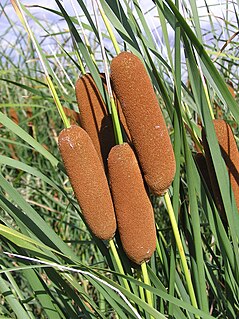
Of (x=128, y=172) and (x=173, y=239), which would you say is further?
(x=173, y=239)

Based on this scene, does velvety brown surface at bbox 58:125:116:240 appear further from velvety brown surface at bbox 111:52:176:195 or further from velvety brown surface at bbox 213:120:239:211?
velvety brown surface at bbox 213:120:239:211

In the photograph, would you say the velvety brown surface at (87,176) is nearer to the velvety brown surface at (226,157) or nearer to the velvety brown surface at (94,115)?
the velvety brown surface at (94,115)

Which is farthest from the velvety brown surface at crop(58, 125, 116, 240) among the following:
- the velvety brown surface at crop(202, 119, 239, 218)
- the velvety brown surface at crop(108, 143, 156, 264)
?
the velvety brown surface at crop(202, 119, 239, 218)

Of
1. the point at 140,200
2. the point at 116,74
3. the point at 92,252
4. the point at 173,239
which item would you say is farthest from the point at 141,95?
the point at 92,252

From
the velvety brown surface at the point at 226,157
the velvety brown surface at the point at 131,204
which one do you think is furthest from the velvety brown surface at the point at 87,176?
the velvety brown surface at the point at 226,157

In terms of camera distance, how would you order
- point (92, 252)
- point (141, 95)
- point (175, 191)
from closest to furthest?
point (141, 95), point (175, 191), point (92, 252)

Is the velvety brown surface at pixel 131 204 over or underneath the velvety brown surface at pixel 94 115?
underneath

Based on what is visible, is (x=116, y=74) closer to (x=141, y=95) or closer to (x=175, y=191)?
(x=141, y=95)

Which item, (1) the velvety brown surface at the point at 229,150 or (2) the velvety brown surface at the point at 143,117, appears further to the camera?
(1) the velvety brown surface at the point at 229,150
